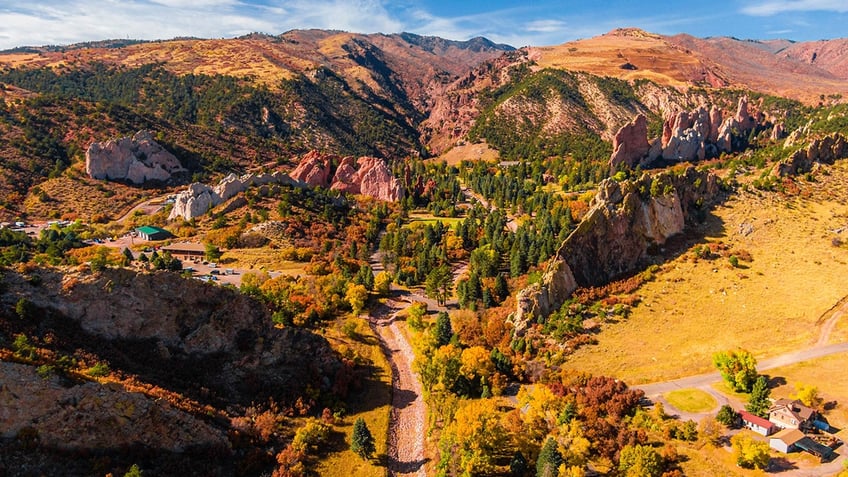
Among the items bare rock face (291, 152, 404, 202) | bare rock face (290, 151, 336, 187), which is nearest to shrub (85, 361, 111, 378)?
bare rock face (290, 151, 336, 187)

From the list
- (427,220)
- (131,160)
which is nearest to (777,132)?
Result: (427,220)

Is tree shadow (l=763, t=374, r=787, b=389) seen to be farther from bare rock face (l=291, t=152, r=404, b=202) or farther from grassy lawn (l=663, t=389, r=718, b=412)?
bare rock face (l=291, t=152, r=404, b=202)

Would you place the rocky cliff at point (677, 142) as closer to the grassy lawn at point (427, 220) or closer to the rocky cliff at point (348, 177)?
the grassy lawn at point (427, 220)

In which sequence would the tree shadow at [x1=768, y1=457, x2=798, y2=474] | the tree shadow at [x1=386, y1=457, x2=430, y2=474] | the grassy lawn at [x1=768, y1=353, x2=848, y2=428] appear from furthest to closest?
the grassy lawn at [x1=768, y1=353, x2=848, y2=428] < the tree shadow at [x1=386, y1=457, x2=430, y2=474] < the tree shadow at [x1=768, y1=457, x2=798, y2=474]

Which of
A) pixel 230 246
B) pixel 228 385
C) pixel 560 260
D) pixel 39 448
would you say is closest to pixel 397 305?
pixel 560 260

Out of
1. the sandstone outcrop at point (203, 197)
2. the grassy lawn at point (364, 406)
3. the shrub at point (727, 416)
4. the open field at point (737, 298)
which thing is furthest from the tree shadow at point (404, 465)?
the sandstone outcrop at point (203, 197)

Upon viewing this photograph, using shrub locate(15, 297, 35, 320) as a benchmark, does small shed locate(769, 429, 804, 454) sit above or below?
below

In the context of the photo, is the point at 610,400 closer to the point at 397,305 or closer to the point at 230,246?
the point at 397,305
